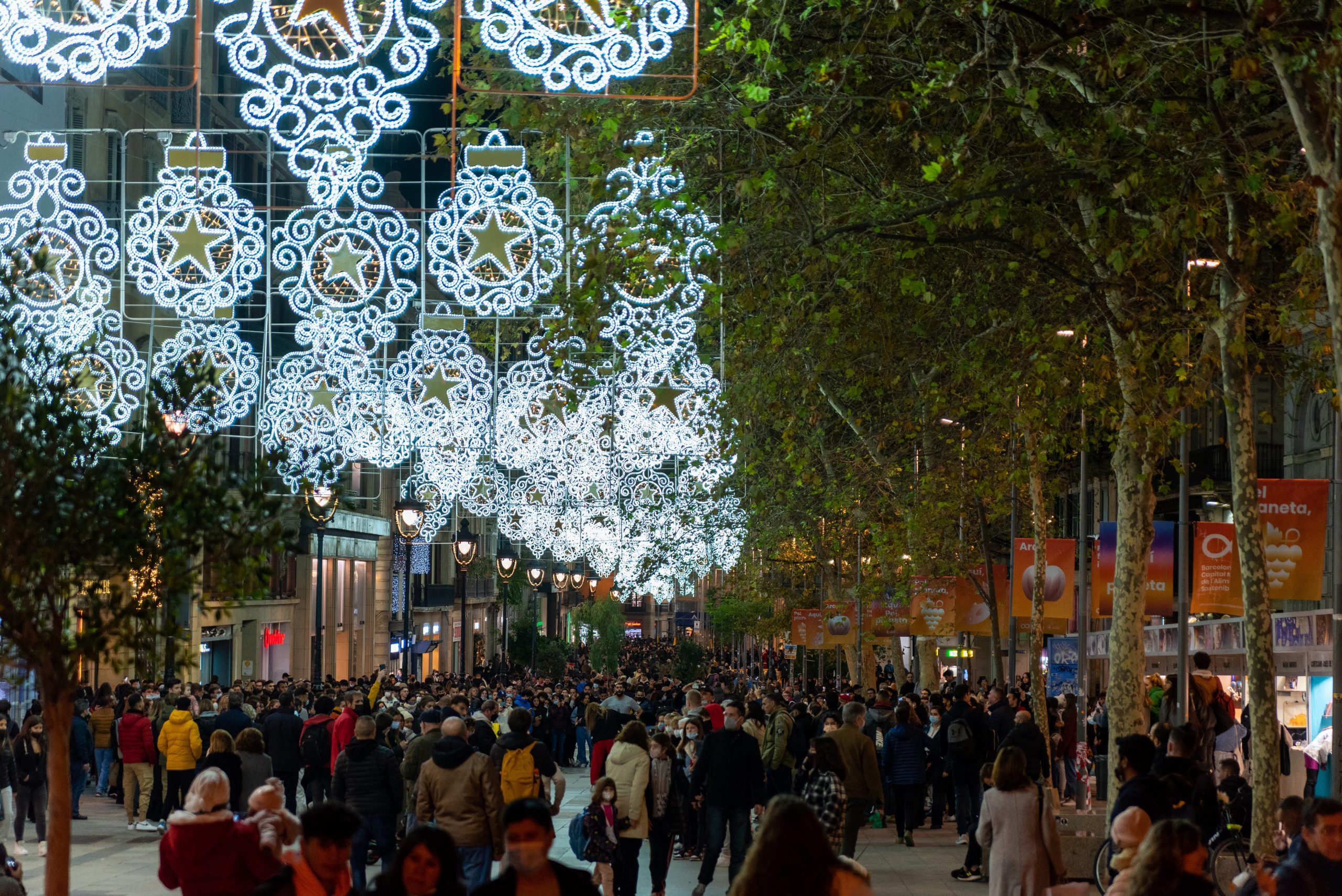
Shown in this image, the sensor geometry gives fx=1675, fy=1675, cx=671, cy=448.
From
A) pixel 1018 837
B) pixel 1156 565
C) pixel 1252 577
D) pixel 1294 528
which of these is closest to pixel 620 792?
pixel 1018 837

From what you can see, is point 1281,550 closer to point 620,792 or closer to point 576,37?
point 620,792

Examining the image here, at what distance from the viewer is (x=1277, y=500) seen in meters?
19.2

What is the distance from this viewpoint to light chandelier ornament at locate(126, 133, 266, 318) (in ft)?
63.2

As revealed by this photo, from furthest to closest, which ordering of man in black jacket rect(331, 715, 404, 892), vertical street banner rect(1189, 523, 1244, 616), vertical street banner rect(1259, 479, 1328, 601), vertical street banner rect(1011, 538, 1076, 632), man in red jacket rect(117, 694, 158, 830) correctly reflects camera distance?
vertical street banner rect(1011, 538, 1076, 632), vertical street banner rect(1189, 523, 1244, 616), man in red jacket rect(117, 694, 158, 830), vertical street banner rect(1259, 479, 1328, 601), man in black jacket rect(331, 715, 404, 892)

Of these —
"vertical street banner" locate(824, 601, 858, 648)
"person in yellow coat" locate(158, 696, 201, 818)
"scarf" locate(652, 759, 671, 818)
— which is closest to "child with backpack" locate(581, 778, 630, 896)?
"scarf" locate(652, 759, 671, 818)

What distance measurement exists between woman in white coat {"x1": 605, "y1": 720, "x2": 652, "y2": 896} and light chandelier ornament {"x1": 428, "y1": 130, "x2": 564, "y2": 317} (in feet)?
17.5

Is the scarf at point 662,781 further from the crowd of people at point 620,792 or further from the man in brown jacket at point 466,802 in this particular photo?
the man in brown jacket at point 466,802

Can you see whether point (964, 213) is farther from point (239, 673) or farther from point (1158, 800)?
point (239, 673)

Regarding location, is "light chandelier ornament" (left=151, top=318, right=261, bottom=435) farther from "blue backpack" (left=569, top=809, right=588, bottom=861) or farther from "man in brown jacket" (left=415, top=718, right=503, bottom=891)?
"man in brown jacket" (left=415, top=718, right=503, bottom=891)

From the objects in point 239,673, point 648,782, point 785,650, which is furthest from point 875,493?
point 785,650

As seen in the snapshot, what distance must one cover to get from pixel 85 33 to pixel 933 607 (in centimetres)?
2738

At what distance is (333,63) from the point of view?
43.8 ft

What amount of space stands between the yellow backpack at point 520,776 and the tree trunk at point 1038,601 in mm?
13973

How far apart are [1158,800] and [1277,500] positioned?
9548 mm
